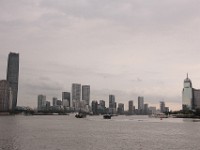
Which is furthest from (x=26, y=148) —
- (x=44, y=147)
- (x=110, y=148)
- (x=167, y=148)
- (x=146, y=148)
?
(x=167, y=148)

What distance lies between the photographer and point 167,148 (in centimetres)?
7825

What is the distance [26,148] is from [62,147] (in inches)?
317

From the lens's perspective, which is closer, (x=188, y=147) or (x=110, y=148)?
(x=110, y=148)

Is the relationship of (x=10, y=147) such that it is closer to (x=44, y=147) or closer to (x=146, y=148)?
(x=44, y=147)

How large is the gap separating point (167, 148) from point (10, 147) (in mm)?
35866

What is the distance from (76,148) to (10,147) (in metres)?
14.8

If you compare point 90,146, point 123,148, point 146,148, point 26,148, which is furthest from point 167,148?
point 26,148

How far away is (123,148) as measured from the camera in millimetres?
76938

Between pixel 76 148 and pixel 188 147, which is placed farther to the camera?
pixel 188 147

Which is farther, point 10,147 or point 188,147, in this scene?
point 188,147

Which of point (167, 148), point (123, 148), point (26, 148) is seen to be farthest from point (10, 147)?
point (167, 148)

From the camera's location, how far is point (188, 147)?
8156 centimetres

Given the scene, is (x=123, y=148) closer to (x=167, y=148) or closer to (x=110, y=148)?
(x=110, y=148)

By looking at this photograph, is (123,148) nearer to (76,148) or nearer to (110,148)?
(110,148)
